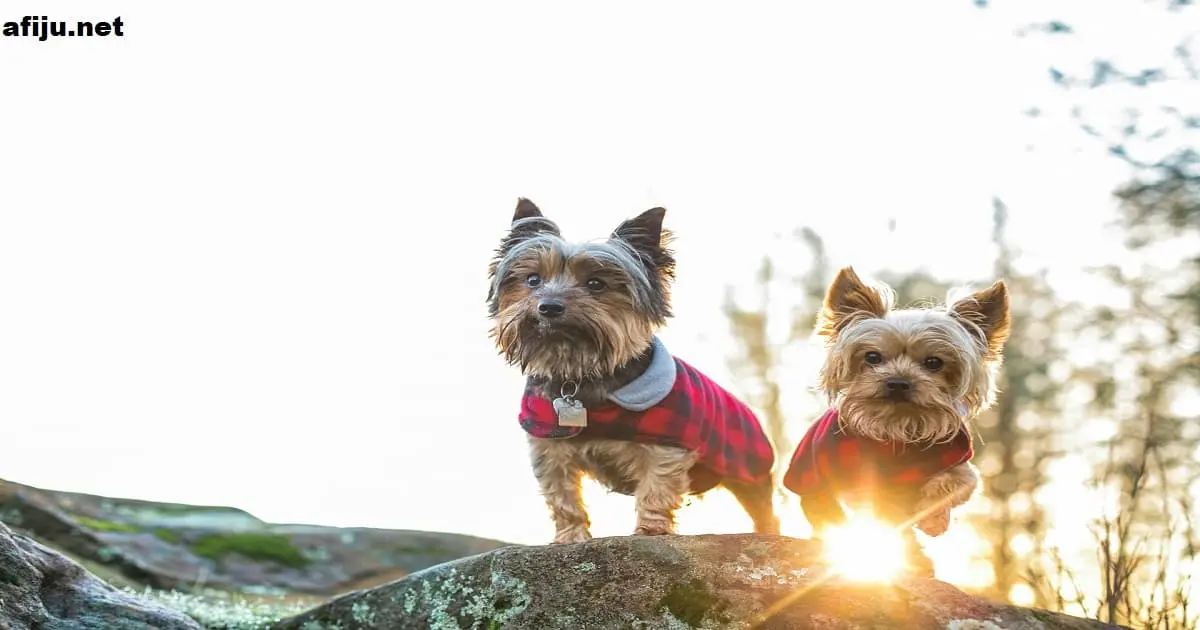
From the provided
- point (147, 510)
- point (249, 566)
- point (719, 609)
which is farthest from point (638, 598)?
point (147, 510)

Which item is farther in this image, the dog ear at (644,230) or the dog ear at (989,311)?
the dog ear at (644,230)

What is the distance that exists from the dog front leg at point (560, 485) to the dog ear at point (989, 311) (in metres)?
2.77

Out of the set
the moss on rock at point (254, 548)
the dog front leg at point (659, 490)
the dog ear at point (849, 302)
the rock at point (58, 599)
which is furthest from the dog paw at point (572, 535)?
the moss on rock at point (254, 548)

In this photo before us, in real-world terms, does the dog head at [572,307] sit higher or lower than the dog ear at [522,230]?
lower

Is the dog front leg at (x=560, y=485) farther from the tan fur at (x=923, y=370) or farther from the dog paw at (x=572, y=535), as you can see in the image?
the tan fur at (x=923, y=370)

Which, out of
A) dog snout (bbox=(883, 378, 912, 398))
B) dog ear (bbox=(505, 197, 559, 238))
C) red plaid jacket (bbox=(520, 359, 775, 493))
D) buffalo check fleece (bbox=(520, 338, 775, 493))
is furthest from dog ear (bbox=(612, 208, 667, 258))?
dog snout (bbox=(883, 378, 912, 398))

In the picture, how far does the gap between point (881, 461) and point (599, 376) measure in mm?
1912

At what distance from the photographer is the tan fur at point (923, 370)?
6707 mm

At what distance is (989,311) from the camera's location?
718 cm

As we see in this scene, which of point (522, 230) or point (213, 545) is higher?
point (522, 230)

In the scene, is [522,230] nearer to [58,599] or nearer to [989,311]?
[989,311]

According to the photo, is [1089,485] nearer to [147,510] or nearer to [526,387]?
[526,387]

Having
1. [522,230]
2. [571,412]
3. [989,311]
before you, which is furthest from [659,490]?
[989,311]

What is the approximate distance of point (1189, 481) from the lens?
39.5ft
